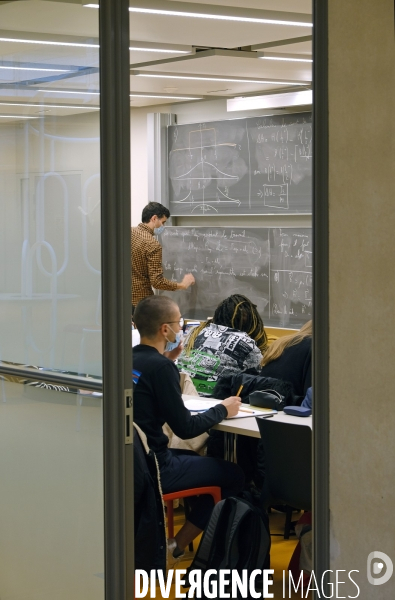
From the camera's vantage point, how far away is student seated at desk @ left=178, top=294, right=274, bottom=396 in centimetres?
461

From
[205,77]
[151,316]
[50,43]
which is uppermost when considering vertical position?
[205,77]

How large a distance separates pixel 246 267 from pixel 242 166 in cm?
93

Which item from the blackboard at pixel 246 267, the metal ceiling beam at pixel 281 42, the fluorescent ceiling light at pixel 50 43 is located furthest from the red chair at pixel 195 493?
Answer: the blackboard at pixel 246 267

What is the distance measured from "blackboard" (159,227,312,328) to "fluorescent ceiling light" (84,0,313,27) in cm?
304

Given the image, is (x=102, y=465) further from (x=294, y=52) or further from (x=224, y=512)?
(x=294, y=52)

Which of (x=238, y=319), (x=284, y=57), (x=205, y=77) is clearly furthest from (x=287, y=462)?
(x=205, y=77)

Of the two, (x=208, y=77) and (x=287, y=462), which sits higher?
(x=208, y=77)

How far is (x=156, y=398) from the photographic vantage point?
361 centimetres

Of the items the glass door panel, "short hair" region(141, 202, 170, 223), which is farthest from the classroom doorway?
the glass door panel

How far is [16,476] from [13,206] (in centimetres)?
99

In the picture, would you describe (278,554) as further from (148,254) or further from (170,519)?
(148,254)

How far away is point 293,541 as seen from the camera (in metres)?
4.16
